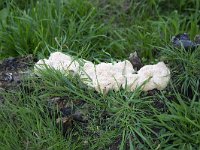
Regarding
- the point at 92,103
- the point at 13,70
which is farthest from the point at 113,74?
the point at 13,70

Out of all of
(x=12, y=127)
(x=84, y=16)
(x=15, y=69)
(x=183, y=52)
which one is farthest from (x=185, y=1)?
(x=12, y=127)

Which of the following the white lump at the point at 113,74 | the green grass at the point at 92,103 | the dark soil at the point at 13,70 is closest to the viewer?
the green grass at the point at 92,103

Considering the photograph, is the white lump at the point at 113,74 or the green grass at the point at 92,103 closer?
the green grass at the point at 92,103

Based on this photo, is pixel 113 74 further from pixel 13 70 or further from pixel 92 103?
pixel 13 70

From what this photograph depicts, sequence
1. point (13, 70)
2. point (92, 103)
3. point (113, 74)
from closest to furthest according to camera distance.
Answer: point (92, 103)
point (113, 74)
point (13, 70)

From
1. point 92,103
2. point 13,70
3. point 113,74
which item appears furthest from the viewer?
point 13,70

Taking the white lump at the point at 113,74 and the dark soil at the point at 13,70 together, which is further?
the dark soil at the point at 13,70

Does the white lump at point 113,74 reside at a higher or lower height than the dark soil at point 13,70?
higher

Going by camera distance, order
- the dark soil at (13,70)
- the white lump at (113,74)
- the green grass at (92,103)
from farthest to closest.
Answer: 1. the dark soil at (13,70)
2. the white lump at (113,74)
3. the green grass at (92,103)

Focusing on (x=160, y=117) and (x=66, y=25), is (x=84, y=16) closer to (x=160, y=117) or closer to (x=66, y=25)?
(x=66, y=25)

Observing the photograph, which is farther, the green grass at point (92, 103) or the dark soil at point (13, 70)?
the dark soil at point (13, 70)
